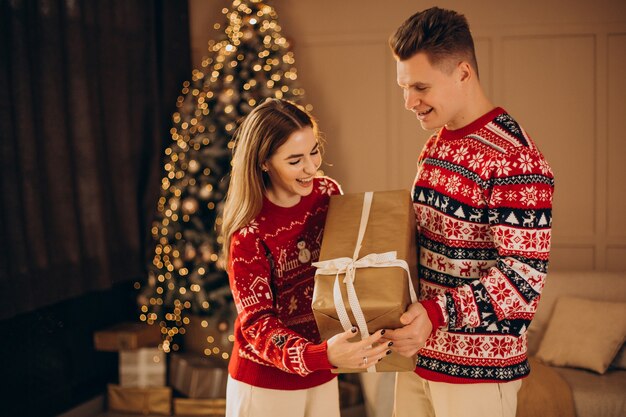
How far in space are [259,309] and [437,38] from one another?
2.61 feet

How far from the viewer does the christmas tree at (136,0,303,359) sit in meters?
3.76

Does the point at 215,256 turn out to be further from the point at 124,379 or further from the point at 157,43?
the point at 157,43

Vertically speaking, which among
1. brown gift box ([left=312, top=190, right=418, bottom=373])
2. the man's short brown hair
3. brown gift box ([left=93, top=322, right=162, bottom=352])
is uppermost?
the man's short brown hair

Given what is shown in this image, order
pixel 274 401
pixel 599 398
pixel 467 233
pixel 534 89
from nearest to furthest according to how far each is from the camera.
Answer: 1. pixel 467 233
2. pixel 274 401
3. pixel 599 398
4. pixel 534 89

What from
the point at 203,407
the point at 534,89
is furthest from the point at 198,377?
the point at 534,89

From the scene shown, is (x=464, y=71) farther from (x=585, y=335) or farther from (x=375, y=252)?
(x=585, y=335)

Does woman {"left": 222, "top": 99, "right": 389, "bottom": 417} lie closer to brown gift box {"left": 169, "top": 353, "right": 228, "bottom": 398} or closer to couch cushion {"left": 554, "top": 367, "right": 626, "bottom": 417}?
couch cushion {"left": 554, "top": 367, "right": 626, "bottom": 417}

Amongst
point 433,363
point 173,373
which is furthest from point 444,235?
point 173,373

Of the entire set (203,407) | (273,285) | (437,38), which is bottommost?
(203,407)

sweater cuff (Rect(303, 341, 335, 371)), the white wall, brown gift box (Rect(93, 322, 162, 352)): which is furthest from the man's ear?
the white wall

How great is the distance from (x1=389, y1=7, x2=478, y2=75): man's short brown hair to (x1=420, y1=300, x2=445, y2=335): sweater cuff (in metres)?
0.58

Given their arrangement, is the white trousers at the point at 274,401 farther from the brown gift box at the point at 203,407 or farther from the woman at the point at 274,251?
the brown gift box at the point at 203,407

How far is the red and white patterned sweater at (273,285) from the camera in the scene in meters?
1.62

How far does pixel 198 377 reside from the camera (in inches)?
149
